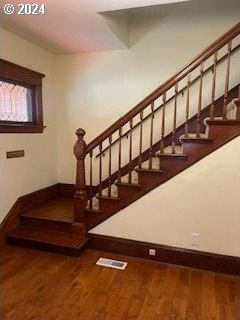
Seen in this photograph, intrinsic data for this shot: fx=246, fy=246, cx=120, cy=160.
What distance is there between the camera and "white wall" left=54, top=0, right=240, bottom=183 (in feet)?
10.8

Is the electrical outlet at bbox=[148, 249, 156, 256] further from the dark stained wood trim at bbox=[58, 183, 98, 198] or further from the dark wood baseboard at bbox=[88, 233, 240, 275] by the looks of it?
the dark stained wood trim at bbox=[58, 183, 98, 198]

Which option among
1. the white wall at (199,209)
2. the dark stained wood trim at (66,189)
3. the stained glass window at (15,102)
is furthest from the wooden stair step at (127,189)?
the stained glass window at (15,102)

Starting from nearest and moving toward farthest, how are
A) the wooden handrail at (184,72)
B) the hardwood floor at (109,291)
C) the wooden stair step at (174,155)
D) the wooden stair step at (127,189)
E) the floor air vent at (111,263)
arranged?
the hardwood floor at (109,291), the wooden handrail at (184,72), the wooden stair step at (174,155), the floor air vent at (111,263), the wooden stair step at (127,189)

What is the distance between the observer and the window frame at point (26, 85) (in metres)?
3.01

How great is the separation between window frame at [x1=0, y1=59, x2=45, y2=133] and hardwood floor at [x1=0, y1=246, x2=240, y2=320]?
1.56 meters

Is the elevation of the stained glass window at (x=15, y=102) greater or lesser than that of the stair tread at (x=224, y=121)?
greater

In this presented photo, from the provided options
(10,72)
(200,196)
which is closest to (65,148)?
(10,72)

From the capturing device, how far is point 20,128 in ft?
10.7

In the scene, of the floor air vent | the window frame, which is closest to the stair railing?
the floor air vent

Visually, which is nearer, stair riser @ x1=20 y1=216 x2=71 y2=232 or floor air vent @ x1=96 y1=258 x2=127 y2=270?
floor air vent @ x1=96 y1=258 x2=127 y2=270

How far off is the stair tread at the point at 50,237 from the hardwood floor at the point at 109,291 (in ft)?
0.51

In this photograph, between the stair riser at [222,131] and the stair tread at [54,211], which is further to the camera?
the stair tread at [54,211]

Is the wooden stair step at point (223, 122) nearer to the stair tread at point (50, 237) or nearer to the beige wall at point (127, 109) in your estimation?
the beige wall at point (127, 109)

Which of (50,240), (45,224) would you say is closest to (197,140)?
(50,240)
